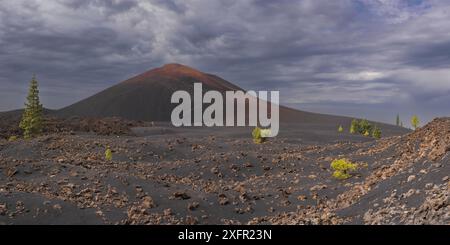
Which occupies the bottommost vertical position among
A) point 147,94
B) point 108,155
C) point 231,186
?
point 231,186

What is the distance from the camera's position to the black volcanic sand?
1246 cm

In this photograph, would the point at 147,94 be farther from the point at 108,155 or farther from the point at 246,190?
the point at 246,190

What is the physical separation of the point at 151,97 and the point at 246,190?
98.5 m

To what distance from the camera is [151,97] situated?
115 meters

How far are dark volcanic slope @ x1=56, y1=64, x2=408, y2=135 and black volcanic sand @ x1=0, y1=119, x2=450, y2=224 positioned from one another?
71.4 meters

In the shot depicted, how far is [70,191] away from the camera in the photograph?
1608 cm

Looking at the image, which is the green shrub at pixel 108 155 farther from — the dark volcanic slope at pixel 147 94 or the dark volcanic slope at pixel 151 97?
the dark volcanic slope at pixel 147 94

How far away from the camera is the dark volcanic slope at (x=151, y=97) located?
105750mm

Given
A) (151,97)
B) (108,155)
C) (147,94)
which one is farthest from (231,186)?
(147,94)

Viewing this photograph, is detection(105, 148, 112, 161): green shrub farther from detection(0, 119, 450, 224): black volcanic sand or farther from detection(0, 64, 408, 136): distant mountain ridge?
detection(0, 64, 408, 136): distant mountain ridge

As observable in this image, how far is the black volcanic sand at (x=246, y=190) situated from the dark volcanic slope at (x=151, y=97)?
71352 millimetres

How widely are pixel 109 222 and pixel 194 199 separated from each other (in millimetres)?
3361

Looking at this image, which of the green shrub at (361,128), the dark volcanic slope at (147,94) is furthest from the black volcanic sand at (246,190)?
the dark volcanic slope at (147,94)
